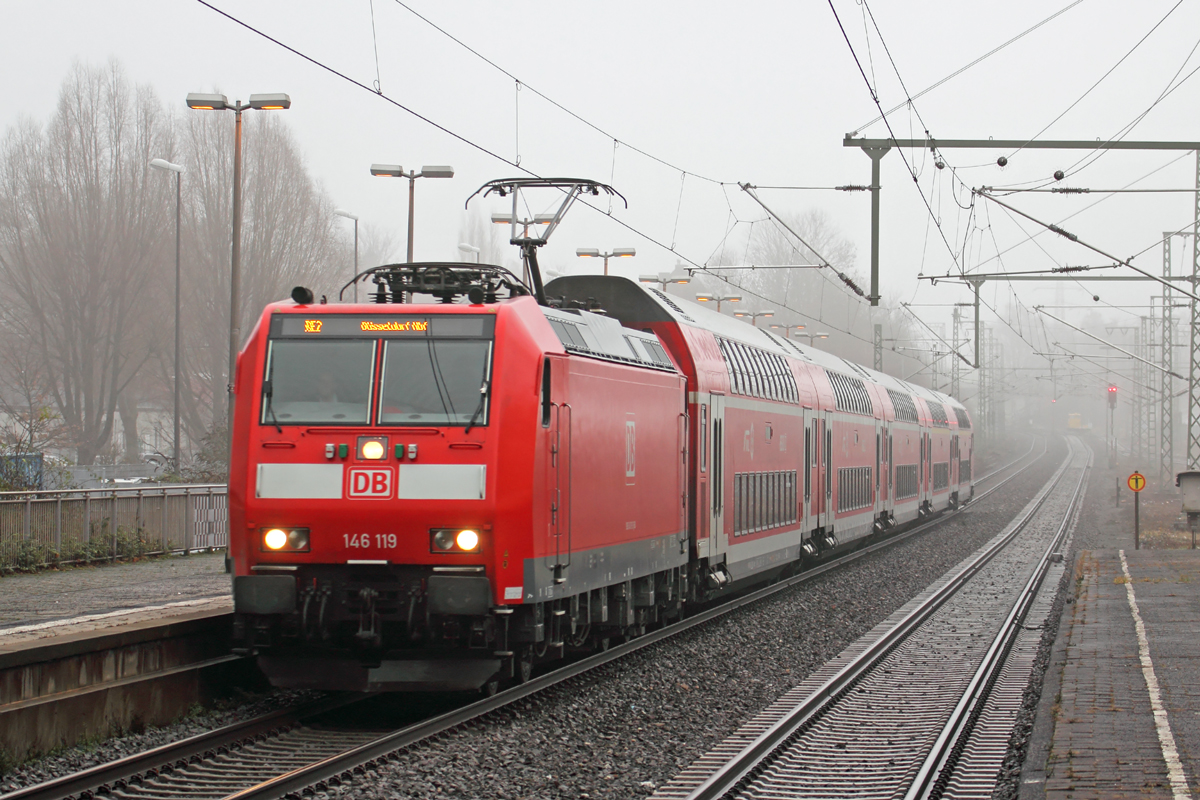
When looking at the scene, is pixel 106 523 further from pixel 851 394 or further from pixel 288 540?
pixel 851 394

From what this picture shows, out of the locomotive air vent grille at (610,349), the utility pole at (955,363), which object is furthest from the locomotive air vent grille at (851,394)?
the utility pole at (955,363)

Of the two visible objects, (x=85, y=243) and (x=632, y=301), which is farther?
(x=85, y=243)

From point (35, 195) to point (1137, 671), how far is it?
41750 mm

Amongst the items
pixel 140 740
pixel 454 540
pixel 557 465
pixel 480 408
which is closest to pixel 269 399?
pixel 480 408

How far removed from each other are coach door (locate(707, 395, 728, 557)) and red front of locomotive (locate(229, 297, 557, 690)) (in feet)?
20.1

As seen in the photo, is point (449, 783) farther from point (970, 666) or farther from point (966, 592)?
point (966, 592)

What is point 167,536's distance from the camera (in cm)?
2119

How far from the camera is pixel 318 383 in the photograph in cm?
998

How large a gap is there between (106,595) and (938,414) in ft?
97.6

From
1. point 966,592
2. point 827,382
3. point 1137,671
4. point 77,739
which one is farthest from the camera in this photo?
point 827,382

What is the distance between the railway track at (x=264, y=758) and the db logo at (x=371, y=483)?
5.51 ft

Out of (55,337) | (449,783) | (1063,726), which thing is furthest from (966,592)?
(55,337)

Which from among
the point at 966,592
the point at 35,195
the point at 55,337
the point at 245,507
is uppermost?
the point at 35,195

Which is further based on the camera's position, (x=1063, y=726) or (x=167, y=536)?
(x=167, y=536)
